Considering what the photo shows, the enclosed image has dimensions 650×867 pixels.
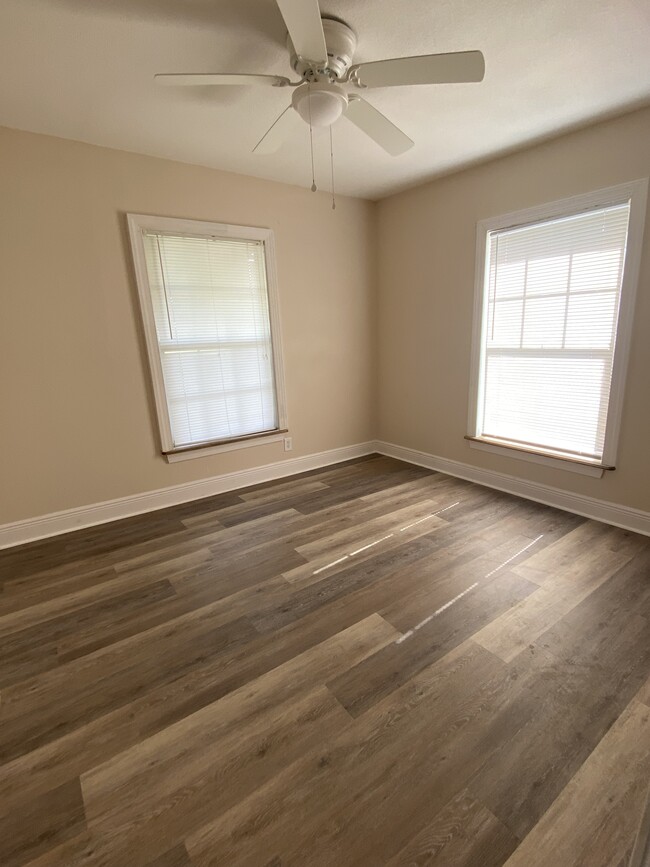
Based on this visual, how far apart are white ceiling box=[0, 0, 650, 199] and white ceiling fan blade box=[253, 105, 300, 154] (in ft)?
0.29

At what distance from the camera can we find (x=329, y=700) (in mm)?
1483

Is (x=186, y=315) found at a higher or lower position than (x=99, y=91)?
lower

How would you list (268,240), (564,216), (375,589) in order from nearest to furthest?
1. (375,589)
2. (564,216)
3. (268,240)

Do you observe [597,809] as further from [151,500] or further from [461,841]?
[151,500]

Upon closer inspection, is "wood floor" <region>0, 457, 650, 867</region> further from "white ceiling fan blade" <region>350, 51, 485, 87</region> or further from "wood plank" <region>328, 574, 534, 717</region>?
"white ceiling fan blade" <region>350, 51, 485, 87</region>

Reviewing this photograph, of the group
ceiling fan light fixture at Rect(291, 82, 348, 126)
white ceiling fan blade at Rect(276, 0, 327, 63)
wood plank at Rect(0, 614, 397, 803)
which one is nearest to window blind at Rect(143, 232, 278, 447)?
ceiling fan light fixture at Rect(291, 82, 348, 126)

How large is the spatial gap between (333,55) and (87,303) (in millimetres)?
2100

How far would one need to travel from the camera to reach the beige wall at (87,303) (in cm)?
246

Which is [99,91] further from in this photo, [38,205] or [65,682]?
[65,682]

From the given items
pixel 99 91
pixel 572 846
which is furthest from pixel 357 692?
pixel 99 91

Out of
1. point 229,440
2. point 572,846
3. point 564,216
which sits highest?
point 564,216

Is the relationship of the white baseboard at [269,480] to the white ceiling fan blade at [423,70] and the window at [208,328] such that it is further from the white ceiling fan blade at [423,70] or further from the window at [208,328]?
the white ceiling fan blade at [423,70]

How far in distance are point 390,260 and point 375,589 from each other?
10.5 ft

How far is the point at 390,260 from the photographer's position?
394 cm
